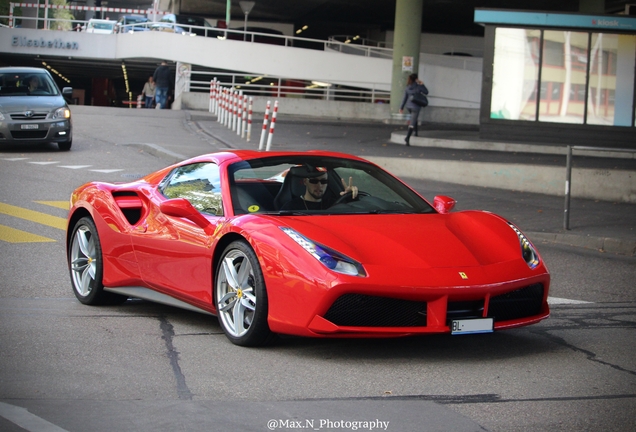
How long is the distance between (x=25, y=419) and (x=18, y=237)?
6.53m

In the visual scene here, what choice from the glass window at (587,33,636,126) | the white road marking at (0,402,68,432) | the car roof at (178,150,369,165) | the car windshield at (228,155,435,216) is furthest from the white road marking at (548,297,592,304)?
the glass window at (587,33,636,126)

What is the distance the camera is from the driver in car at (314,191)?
6672 mm

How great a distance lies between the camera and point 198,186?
6.96 m

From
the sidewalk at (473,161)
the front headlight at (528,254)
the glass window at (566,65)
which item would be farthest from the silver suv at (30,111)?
the front headlight at (528,254)

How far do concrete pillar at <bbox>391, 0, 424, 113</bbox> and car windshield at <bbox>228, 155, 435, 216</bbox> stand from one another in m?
29.8

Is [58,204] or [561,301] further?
[58,204]

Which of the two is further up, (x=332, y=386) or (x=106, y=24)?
(x=106, y=24)

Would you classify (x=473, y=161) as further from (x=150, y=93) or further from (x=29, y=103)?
(x=150, y=93)

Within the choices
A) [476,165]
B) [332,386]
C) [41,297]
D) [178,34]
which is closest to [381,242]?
[332,386]

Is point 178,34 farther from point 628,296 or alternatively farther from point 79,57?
point 628,296

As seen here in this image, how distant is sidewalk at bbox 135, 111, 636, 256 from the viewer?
12.3 m

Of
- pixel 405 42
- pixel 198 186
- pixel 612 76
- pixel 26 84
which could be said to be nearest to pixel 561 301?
pixel 198 186

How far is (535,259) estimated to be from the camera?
6320 millimetres

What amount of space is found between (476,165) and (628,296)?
8.86 metres
